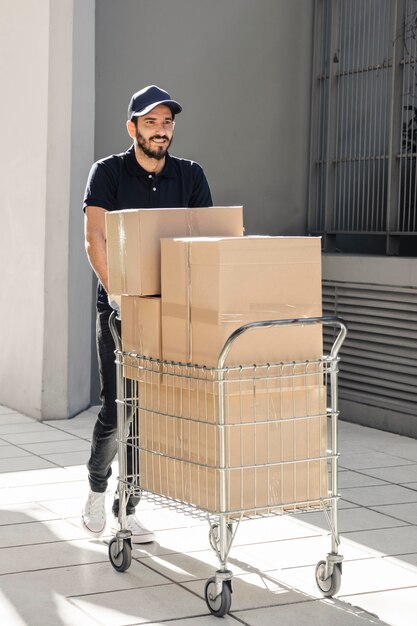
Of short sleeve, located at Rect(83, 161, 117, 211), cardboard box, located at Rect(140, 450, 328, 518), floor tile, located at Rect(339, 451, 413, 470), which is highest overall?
short sleeve, located at Rect(83, 161, 117, 211)

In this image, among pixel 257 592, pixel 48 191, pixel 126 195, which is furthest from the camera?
pixel 48 191

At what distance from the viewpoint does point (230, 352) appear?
3.84 meters

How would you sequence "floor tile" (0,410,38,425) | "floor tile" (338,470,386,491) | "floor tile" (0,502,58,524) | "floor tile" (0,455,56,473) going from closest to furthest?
1. "floor tile" (0,502,58,524)
2. "floor tile" (338,470,386,491)
3. "floor tile" (0,455,56,473)
4. "floor tile" (0,410,38,425)

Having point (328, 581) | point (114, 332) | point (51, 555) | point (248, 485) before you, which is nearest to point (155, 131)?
point (114, 332)

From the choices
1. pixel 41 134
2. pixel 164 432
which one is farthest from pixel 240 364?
pixel 41 134

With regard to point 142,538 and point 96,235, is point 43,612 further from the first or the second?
point 96,235

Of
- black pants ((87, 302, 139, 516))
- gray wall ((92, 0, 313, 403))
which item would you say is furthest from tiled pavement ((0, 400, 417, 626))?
gray wall ((92, 0, 313, 403))

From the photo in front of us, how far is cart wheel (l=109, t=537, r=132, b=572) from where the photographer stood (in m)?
4.36

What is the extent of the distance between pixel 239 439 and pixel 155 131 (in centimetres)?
141

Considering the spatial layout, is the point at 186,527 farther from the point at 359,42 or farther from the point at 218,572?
the point at 359,42

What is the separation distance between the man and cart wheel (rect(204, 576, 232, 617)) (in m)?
0.87

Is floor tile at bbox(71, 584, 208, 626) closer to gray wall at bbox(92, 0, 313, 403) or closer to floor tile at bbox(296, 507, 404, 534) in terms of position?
floor tile at bbox(296, 507, 404, 534)

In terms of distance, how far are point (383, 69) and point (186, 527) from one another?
4.50 m

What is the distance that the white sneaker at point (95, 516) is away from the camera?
4.90 meters
